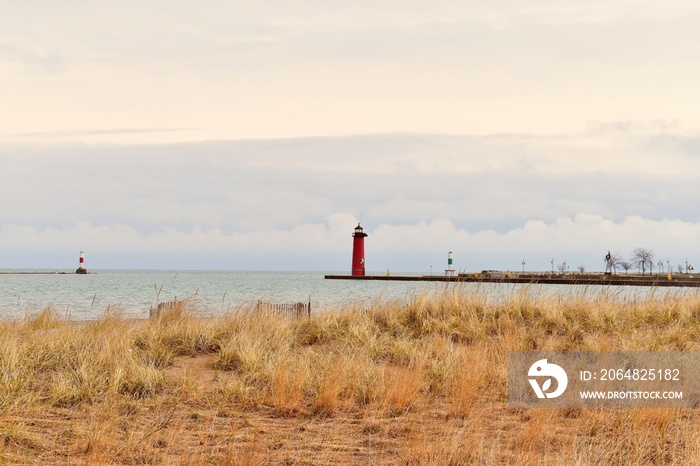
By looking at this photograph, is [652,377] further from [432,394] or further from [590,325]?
[590,325]

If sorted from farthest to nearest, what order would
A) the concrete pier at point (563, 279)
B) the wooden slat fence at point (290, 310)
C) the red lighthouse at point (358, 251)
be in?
the red lighthouse at point (358, 251) < the concrete pier at point (563, 279) < the wooden slat fence at point (290, 310)

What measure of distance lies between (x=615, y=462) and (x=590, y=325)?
26.5 feet

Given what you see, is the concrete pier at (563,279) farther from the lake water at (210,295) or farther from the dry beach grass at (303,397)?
the dry beach grass at (303,397)

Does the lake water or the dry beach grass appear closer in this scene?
the dry beach grass

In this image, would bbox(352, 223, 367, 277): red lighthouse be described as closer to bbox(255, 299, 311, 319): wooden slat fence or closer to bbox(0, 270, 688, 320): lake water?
bbox(0, 270, 688, 320): lake water

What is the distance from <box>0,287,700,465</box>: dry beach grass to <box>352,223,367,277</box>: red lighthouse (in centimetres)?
5792

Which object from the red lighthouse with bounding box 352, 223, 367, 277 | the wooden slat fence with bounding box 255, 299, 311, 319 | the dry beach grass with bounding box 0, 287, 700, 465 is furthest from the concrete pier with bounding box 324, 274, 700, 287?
the dry beach grass with bounding box 0, 287, 700, 465

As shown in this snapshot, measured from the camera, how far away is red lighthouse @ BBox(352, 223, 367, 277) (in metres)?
71.2

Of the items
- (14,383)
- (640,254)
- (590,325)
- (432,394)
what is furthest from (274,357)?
(640,254)

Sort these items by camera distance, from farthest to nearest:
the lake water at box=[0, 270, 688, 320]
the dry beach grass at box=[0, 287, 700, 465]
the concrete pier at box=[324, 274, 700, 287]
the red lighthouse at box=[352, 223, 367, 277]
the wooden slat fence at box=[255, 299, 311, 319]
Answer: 1. the red lighthouse at box=[352, 223, 367, 277]
2. the concrete pier at box=[324, 274, 700, 287]
3. the lake water at box=[0, 270, 688, 320]
4. the wooden slat fence at box=[255, 299, 311, 319]
5. the dry beach grass at box=[0, 287, 700, 465]

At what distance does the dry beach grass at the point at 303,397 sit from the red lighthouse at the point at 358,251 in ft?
190

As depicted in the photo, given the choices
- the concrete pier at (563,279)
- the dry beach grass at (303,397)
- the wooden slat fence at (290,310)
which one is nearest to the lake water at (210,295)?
the wooden slat fence at (290,310)

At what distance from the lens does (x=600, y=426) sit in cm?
677

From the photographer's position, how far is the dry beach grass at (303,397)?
585 cm
